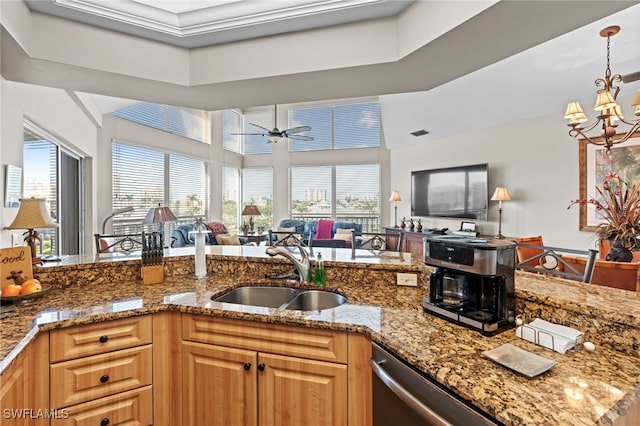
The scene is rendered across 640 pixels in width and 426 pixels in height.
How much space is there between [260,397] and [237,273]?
3.40ft

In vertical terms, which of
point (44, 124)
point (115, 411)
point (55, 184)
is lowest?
point (115, 411)

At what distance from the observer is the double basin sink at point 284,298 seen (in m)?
1.95

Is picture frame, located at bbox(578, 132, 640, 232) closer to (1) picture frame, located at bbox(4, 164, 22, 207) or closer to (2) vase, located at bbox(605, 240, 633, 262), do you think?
(2) vase, located at bbox(605, 240, 633, 262)

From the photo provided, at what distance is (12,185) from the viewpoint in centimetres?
228

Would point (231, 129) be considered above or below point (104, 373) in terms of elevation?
above

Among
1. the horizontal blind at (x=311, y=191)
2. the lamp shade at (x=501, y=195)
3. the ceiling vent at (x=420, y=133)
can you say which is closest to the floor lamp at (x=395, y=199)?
the ceiling vent at (x=420, y=133)

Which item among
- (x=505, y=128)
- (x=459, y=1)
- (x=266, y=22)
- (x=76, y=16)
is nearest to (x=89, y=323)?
(x=76, y=16)

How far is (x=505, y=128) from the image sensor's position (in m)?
5.16

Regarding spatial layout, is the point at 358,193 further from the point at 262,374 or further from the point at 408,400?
the point at 408,400

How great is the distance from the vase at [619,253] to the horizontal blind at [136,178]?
640cm

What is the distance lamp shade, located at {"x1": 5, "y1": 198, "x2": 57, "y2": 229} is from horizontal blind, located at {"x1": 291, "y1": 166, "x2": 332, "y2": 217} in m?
6.73

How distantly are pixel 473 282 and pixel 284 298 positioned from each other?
1152 millimetres

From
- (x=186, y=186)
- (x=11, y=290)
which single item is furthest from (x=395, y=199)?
(x=11, y=290)

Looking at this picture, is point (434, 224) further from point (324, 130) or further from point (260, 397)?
point (260, 397)
